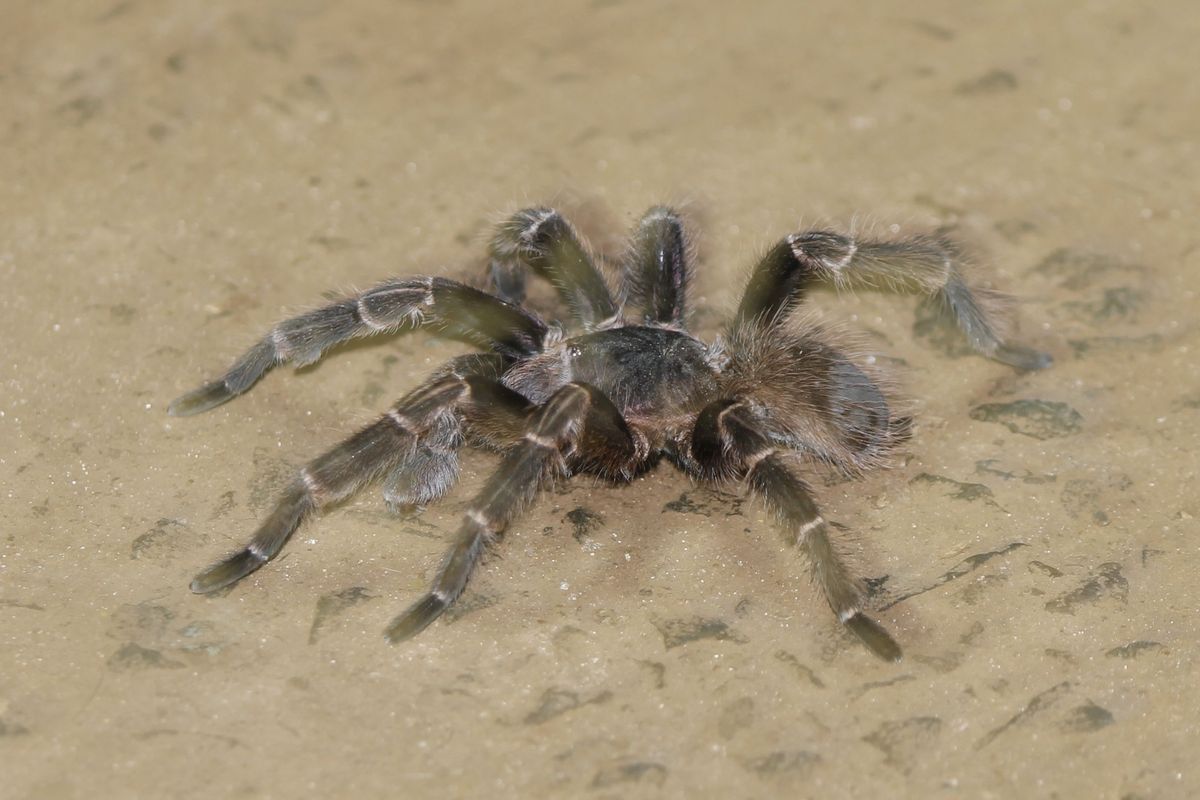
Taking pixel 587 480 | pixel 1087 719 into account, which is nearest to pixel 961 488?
pixel 1087 719

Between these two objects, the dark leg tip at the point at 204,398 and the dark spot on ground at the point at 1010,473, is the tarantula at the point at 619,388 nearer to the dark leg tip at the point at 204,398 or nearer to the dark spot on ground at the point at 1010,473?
the dark leg tip at the point at 204,398

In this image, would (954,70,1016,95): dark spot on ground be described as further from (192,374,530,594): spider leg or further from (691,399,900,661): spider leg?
(192,374,530,594): spider leg

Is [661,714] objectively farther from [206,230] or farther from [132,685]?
[206,230]

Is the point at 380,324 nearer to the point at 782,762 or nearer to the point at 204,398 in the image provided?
the point at 204,398

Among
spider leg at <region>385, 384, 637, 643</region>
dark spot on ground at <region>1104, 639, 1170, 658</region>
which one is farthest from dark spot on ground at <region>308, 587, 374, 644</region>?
dark spot on ground at <region>1104, 639, 1170, 658</region>

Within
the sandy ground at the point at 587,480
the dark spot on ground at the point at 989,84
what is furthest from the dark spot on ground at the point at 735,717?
the dark spot on ground at the point at 989,84
